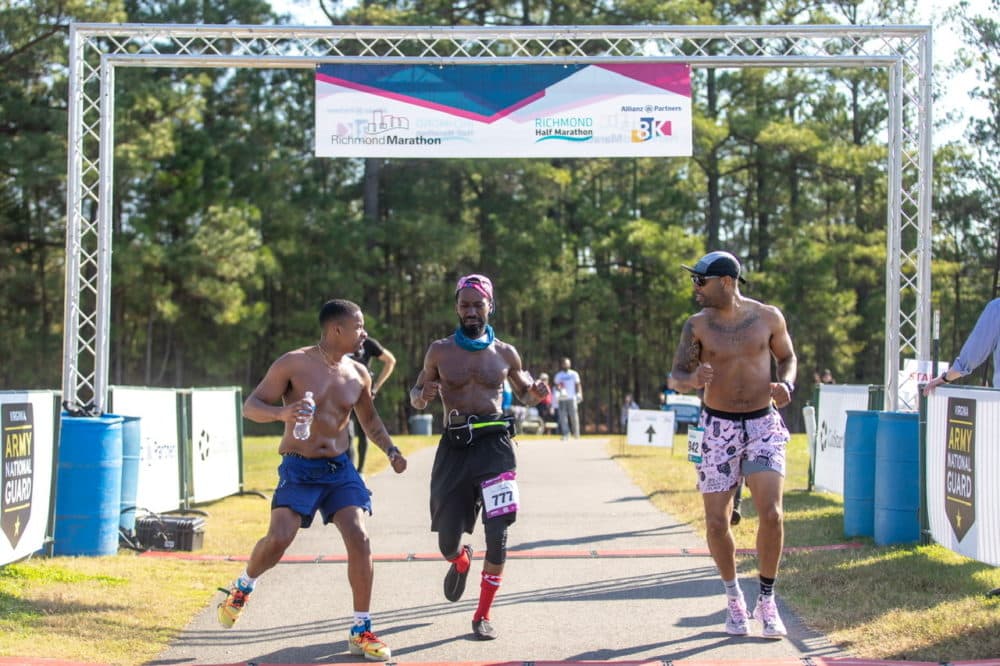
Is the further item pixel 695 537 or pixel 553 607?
pixel 695 537

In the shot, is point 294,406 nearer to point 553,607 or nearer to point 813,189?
point 553,607

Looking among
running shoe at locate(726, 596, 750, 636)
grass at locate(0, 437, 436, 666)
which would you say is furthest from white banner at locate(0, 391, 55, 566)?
running shoe at locate(726, 596, 750, 636)

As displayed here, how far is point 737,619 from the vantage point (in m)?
6.95

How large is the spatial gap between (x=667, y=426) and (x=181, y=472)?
30.3 ft

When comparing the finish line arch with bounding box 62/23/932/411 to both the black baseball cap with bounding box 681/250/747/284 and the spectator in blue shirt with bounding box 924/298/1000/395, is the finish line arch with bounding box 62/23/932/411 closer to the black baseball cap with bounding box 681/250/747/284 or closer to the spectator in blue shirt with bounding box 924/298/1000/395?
the spectator in blue shirt with bounding box 924/298/1000/395

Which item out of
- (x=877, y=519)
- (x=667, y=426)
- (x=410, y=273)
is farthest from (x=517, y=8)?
(x=877, y=519)

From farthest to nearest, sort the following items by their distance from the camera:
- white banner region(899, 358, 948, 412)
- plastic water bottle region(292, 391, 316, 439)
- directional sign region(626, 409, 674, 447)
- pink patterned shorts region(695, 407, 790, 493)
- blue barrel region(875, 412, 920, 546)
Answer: directional sign region(626, 409, 674, 447) → white banner region(899, 358, 948, 412) → blue barrel region(875, 412, 920, 546) → pink patterned shorts region(695, 407, 790, 493) → plastic water bottle region(292, 391, 316, 439)

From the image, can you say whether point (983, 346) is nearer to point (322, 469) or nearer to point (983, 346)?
point (983, 346)

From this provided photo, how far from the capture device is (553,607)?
7.98m

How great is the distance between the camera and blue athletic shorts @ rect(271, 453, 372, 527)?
671cm

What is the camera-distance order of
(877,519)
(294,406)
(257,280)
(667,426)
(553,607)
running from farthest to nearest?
1. (257,280)
2. (667,426)
3. (877,519)
4. (553,607)
5. (294,406)

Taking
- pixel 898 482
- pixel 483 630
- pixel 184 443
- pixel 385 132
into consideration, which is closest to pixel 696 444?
pixel 483 630

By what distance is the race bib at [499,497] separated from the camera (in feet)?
23.2

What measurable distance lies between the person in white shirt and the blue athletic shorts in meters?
19.9
